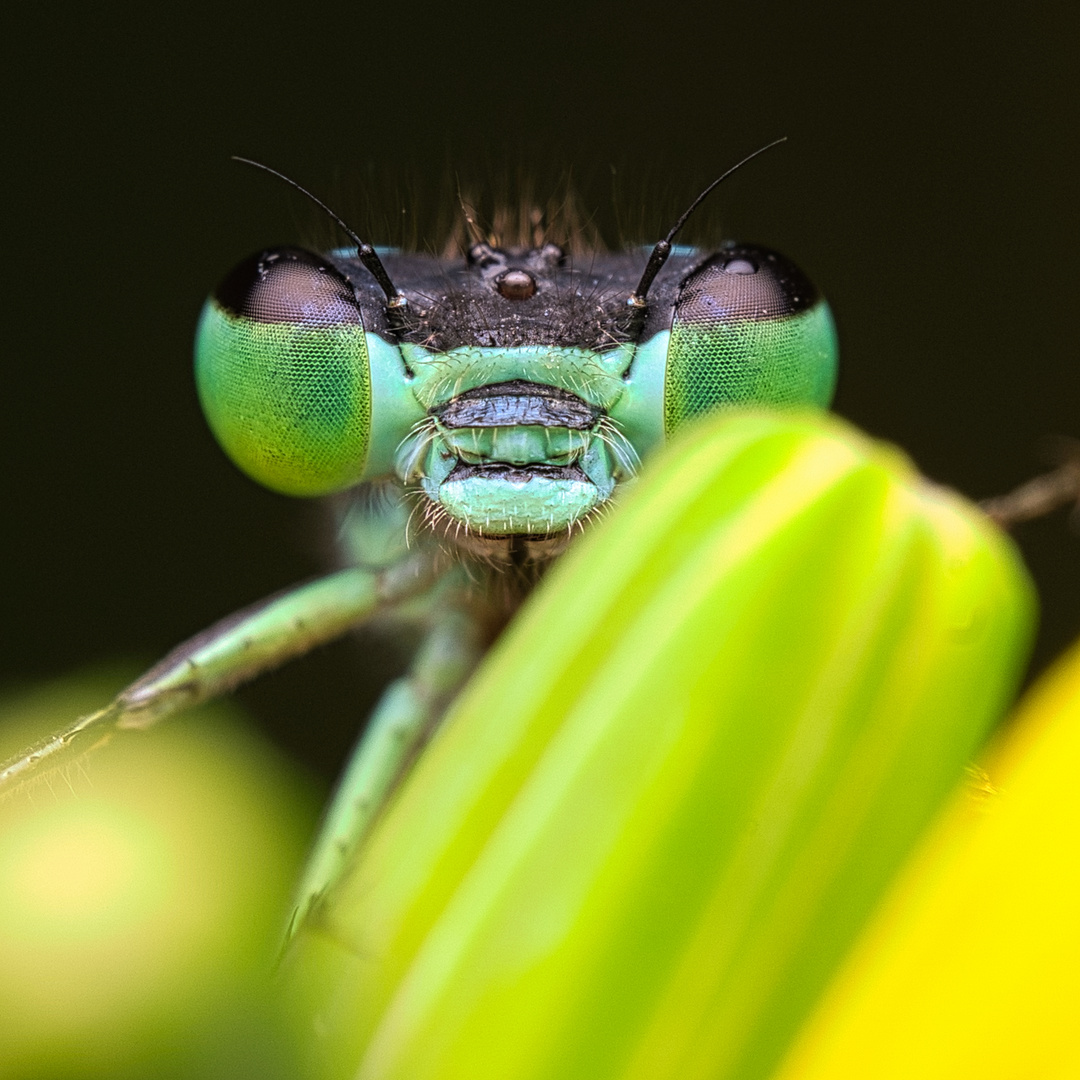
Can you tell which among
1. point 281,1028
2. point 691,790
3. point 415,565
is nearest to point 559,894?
point 691,790

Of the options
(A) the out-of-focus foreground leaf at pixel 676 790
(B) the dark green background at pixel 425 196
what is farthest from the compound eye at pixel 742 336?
(B) the dark green background at pixel 425 196

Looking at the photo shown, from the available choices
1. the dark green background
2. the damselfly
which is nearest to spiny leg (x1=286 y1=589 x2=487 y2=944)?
the damselfly

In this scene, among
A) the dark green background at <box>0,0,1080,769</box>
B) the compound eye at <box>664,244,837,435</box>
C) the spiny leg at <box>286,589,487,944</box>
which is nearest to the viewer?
the compound eye at <box>664,244,837,435</box>

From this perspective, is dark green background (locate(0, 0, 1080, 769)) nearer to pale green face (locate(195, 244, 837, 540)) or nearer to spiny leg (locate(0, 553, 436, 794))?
spiny leg (locate(0, 553, 436, 794))

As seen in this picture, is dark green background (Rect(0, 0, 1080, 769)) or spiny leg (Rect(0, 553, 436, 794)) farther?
dark green background (Rect(0, 0, 1080, 769))

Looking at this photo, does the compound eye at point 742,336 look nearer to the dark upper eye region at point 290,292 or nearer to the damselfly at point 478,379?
the damselfly at point 478,379
